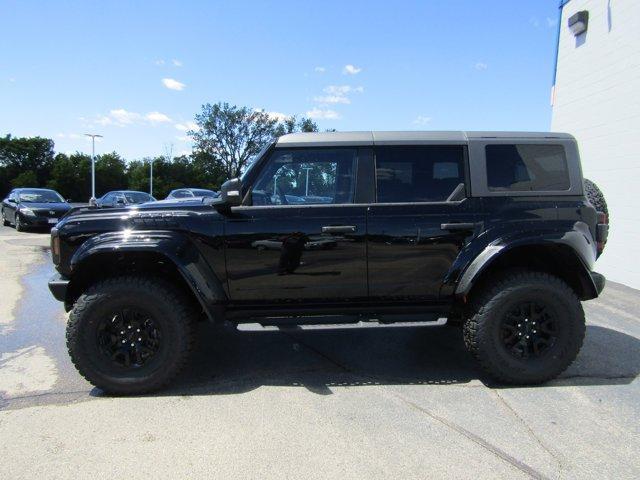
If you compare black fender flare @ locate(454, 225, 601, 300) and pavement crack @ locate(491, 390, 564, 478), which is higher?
black fender flare @ locate(454, 225, 601, 300)

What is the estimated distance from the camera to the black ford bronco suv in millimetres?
3582

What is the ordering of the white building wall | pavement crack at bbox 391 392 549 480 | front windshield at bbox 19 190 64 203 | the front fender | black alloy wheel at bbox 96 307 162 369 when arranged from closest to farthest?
pavement crack at bbox 391 392 549 480
the front fender
black alloy wheel at bbox 96 307 162 369
the white building wall
front windshield at bbox 19 190 64 203

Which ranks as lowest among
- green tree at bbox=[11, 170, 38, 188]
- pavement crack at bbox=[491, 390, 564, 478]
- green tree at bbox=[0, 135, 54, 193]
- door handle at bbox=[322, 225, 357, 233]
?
pavement crack at bbox=[491, 390, 564, 478]

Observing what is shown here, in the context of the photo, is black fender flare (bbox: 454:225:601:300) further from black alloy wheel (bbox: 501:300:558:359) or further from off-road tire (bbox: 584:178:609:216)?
off-road tire (bbox: 584:178:609:216)

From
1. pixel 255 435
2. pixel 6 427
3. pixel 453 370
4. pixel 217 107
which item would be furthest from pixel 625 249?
pixel 217 107

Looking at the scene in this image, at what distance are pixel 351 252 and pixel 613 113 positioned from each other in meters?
7.00

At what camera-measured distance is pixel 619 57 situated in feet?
26.5

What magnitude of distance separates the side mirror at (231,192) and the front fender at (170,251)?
1.35ft

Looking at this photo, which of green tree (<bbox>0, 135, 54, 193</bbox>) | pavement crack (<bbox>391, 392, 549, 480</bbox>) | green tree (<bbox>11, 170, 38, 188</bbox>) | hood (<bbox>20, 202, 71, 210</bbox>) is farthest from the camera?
green tree (<bbox>0, 135, 54, 193</bbox>)

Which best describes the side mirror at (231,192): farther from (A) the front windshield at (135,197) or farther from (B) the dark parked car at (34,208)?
(A) the front windshield at (135,197)

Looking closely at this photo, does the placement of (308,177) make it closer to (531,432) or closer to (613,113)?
(531,432)

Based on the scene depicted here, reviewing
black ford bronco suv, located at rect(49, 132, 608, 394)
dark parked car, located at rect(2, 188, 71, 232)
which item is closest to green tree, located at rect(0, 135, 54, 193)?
dark parked car, located at rect(2, 188, 71, 232)

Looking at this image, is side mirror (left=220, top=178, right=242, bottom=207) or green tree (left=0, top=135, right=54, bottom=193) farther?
green tree (left=0, top=135, right=54, bottom=193)

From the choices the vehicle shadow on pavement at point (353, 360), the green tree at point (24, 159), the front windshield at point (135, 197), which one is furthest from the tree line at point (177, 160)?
the vehicle shadow on pavement at point (353, 360)
